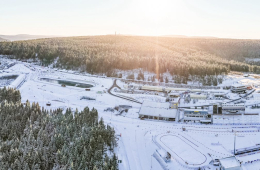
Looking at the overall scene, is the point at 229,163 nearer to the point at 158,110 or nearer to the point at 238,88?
the point at 158,110

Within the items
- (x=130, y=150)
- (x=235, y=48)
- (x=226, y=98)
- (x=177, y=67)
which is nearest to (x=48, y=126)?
(x=130, y=150)

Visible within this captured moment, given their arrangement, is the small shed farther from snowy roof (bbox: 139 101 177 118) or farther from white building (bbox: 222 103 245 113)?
white building (bbox: 222 103 245 113)

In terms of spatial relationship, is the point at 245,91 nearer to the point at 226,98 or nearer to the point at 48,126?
the point at 226,98

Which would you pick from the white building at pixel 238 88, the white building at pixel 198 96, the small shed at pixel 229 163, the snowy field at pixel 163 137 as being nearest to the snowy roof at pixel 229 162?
the small shed at pixel 229 163

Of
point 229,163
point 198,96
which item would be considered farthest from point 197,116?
point 229,163

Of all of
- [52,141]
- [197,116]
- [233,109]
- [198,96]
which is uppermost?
[198,96]
